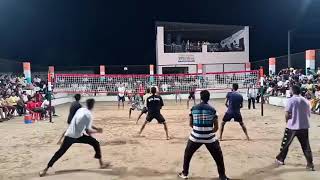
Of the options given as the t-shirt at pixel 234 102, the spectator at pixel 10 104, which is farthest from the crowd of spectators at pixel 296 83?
the spectator at pixel 10 104

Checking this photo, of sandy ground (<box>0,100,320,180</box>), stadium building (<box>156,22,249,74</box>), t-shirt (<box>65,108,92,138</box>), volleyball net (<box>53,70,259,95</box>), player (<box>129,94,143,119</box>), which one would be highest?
stadium building (<box>156,22,249,74</box>)

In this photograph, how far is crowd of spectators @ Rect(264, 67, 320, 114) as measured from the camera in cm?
1903

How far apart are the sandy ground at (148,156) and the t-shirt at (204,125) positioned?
2.95 ft

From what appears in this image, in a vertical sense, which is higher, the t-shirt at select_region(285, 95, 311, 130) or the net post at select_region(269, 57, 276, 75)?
the net post at select_region(269, 57, 276, 75)

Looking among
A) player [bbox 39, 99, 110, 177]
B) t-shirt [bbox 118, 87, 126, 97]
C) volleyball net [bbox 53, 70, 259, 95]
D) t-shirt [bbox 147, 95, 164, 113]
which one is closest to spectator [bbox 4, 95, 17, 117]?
volleyball net [bbox 53, 70, 259, 95]

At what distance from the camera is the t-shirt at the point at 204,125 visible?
266 inches

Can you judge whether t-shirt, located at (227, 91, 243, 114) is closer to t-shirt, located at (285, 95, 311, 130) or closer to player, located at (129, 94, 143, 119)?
t-shirt, located at (285, 95, 311, 130)

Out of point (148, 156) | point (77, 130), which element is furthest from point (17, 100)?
point (77, 130)

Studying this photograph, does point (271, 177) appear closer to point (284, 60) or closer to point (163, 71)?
point (284, 60)

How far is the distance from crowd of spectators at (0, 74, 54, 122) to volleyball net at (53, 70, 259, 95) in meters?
2.21

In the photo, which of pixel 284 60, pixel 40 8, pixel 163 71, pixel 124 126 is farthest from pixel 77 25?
pixel 124 126

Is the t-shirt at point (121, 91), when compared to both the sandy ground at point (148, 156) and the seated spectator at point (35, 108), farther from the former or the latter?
the sandy ground at point (148, 156)

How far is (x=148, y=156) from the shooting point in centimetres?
923

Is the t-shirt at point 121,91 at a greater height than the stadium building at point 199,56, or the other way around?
the stadium building at point 199,56
